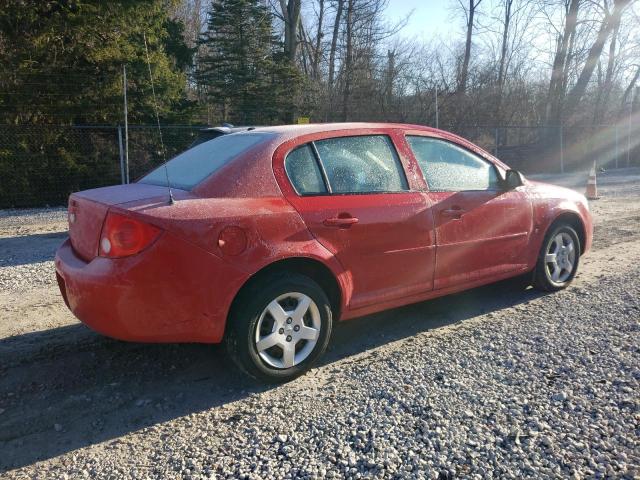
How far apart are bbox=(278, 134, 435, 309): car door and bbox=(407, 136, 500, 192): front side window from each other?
10.6 inches

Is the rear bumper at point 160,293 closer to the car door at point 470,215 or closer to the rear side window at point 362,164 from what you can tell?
the rear side window at point 362,164

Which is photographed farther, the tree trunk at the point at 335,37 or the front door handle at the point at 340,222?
the tree trunk at the point at 335,37

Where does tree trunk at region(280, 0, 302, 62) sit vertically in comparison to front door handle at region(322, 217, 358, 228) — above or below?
above

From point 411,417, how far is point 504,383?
0.76m

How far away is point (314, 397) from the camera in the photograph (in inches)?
125

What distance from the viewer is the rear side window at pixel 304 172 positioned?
3488 mm

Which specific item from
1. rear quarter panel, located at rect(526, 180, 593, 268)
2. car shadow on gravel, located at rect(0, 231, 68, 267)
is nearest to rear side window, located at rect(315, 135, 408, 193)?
rear quarter panel, located at rect(526, 180, 593, 268)

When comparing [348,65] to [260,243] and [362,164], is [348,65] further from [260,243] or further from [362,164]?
[260,243]

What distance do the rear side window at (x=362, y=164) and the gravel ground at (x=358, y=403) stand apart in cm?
121

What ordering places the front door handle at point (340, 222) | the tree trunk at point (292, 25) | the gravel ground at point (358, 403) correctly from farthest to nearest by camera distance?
the tree trunk at point (292, 25)
the front door handle at point (340, 222)
the gravel ground at point (358, 403)

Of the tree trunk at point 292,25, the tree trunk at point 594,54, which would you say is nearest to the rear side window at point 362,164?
the tree trunk at point 292,25

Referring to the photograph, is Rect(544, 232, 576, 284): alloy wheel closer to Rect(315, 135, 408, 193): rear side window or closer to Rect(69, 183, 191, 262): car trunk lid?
Rect(315, 135, 408, 193): rear side window

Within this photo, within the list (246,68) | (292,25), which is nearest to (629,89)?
(292,25)

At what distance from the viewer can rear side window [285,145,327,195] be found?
3488 mm
